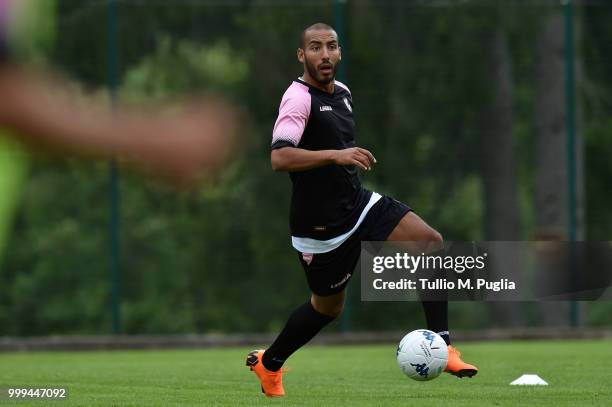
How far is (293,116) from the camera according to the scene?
20.1 ft

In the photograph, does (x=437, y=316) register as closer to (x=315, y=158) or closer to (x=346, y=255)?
(x=346, y=255)

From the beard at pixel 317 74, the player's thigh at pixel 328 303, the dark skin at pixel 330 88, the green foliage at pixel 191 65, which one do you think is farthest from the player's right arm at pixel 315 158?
the green foliage at pixel 191 65

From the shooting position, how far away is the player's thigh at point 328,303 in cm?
632

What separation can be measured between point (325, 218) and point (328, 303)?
433 mm

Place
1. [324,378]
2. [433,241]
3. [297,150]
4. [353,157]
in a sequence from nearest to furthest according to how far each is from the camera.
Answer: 1. [353,157]
2. [297,150]
3. [433,241]
4. [324,378]

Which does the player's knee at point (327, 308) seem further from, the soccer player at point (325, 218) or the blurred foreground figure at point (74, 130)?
the blurred foreground figure at point (74, 130)

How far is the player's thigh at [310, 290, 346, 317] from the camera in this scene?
632 cm

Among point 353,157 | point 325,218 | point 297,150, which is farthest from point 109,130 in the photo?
point 325,218

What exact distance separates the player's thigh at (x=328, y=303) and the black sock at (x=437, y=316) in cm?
44

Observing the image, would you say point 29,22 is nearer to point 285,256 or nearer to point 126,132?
point 126,132

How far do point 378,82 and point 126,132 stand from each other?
41.9 ft

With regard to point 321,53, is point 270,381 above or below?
below

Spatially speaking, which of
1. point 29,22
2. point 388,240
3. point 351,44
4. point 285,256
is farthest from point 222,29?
point 29,22

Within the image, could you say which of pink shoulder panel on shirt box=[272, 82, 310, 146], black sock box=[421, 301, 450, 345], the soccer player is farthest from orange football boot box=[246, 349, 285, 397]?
pink shoulder panel on shirt box=[272, 82, 310, 146]
